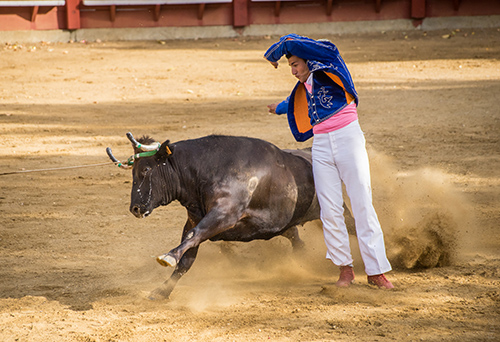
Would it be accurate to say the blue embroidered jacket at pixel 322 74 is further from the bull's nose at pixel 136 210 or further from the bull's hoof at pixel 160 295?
the bull's hoof at pixel 160 295

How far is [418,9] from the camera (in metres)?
20.4

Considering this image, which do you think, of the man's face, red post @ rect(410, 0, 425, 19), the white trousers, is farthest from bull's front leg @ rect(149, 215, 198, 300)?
red post @ rect(410, 0, 425, 19)

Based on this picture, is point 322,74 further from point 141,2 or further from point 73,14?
point 73,14

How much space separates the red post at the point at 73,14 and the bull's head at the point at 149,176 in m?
15.8

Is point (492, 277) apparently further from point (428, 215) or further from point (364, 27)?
point (364, 27)

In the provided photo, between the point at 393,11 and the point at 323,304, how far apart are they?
17.6 m

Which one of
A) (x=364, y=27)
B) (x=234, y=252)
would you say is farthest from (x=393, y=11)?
(x=234, y=252)

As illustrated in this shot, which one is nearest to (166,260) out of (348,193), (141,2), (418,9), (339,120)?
(348,193)

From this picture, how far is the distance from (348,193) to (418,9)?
16858 mm

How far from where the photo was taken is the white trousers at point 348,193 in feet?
16.4

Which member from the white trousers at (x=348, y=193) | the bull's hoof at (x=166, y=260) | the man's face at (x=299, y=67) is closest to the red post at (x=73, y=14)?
the man's face at (x=299, y=67)

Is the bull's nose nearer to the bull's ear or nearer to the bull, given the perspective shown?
the bull

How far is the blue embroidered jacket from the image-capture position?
16.1ft

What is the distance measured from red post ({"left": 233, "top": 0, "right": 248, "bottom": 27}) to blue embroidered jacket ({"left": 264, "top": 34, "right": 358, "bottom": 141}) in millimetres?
15699
